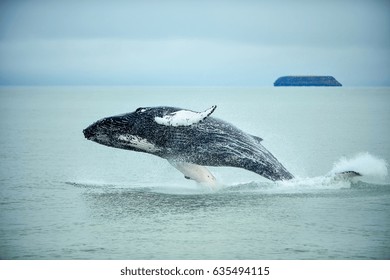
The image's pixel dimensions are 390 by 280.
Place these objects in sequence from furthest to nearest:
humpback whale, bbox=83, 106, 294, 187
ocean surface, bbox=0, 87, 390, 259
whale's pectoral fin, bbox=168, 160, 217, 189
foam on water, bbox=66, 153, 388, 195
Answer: foam on water, bbox=66, 153, 388, 195, whale's pectoral fin, bbox=168, 160, 217, 189, humpback whale, bbox=83, 106, 294, 187, ocean surface, bbox=0, 87, 390, 259

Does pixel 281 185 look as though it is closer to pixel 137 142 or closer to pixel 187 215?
pixel 187 215

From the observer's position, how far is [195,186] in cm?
1812

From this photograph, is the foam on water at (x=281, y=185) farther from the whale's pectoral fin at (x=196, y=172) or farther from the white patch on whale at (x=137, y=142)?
the white patch on whale at (x=137, y=142)

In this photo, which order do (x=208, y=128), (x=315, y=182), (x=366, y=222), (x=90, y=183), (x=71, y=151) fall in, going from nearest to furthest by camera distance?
(x=366, y=222)
(x=208, y=128)
(x=315, y=182)
(x=90, y=183)
(x=71, y=151)

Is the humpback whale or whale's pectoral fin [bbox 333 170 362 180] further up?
the humpback whale

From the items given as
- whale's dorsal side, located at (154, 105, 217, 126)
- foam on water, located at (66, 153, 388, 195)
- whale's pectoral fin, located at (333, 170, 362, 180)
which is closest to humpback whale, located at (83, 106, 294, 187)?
whale's dorsal side, located at (154, 105, 217, 126)

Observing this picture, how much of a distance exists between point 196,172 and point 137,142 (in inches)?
63.2

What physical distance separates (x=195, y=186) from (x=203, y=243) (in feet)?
17.7

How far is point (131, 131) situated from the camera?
635 inches

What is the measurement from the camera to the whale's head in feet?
52.7

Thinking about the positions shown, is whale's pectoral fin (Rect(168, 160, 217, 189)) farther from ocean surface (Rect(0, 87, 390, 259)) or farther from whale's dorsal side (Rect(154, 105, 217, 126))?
whale's dorsal side (Rect(154, 105, 217, 126))

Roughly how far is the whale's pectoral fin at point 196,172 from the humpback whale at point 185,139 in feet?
0.08
